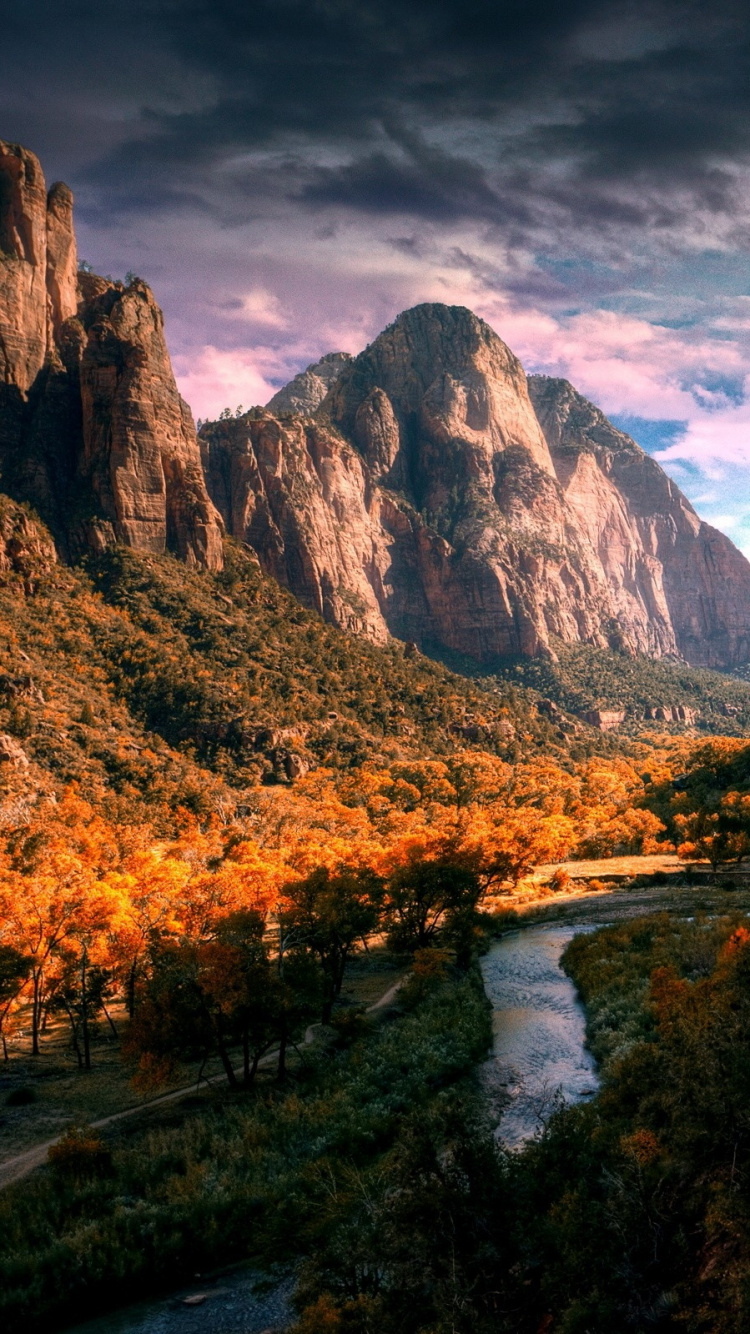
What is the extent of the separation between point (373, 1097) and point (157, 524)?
382 feet

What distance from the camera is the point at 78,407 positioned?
458 feet

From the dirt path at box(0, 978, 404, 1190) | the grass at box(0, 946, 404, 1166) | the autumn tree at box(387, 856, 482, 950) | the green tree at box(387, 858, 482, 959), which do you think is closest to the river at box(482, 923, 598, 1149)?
the green tree at box(387, 858, 482, 959)

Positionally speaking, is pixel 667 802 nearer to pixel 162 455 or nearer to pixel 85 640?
pixel 85 640

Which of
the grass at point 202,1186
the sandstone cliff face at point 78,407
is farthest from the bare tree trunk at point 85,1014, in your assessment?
the sandstone cliff face at point 78,407

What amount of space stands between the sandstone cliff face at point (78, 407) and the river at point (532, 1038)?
98923 mm

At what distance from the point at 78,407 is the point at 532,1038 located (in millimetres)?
134002

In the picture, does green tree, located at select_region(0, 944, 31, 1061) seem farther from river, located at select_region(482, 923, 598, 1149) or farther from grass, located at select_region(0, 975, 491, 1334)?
river, located at select_region(482, 923, 598, 1149)

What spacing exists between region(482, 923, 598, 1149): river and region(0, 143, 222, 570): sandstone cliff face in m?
98.9

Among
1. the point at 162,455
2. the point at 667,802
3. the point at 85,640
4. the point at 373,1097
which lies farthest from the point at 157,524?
the point at 373,1097

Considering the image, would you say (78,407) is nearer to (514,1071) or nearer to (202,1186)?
(514,1071)

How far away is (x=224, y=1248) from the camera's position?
73.4 ft

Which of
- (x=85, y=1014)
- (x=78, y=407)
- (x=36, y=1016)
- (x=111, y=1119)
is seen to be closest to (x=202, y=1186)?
(x=111, y=1119)

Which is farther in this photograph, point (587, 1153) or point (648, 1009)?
point (648, 1009)

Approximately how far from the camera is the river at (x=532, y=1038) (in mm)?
28984
